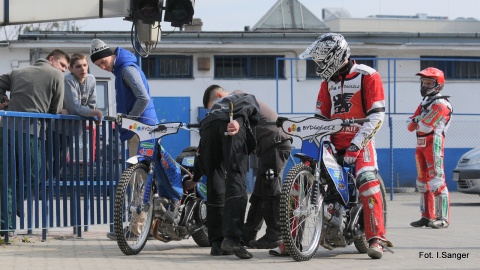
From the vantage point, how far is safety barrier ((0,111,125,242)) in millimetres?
10781

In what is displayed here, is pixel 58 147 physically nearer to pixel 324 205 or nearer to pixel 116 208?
pixel 116 208

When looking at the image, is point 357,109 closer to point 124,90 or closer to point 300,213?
point 300,213

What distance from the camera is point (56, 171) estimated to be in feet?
36.9

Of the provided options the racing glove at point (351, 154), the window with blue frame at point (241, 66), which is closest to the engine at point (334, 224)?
the racing glove at point (351, 154)

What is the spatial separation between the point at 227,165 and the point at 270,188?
83 cm

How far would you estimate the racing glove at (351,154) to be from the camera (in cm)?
938

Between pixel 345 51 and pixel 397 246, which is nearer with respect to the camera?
pixel 345 51

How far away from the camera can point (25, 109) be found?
11352 millimetres

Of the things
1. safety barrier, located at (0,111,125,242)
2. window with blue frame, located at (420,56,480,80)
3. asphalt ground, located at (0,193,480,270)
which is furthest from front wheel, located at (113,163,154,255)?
window with blue frame, located at (420,56,480,80)

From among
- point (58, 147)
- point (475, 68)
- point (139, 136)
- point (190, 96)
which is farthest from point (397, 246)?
point (475, 68)

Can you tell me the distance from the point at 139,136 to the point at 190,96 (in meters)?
20.1

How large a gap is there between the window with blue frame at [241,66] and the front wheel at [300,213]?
2165cm

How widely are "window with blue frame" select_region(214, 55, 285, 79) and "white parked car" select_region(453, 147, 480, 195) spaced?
398 inches

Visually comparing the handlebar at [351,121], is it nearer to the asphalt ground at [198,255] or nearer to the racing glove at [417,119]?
the asphalt ground at [198,255]
